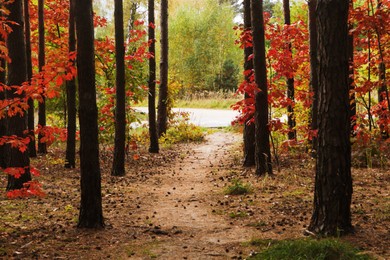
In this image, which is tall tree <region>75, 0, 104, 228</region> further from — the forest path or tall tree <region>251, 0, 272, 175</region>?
tall tree <region>251, 0, 272, 175</region>

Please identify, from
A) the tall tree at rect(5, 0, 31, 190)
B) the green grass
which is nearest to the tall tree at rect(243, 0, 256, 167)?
the tall tree at rect(5, 0, 31, 190)

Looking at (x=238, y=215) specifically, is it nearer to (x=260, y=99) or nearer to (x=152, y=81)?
(x=260, y=99)

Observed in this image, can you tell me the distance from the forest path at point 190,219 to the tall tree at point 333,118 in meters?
1.14

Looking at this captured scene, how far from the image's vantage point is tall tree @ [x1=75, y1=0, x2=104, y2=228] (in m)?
5.88

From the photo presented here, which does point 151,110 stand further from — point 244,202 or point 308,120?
point 244,202

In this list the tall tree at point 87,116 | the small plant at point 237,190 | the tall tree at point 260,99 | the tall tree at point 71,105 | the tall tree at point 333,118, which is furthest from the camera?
the tall tree at point 71,105

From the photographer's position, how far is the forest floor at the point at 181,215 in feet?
17.2

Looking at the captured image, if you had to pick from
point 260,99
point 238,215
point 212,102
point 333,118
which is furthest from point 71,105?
point 212,102

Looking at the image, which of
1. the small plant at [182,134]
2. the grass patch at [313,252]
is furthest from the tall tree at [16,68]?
the small plant at [182,134]

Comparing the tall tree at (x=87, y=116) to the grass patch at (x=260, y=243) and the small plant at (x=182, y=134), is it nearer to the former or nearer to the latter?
the grass patch at (x=260, y=243)

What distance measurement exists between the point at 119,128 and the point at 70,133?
150 centimetres

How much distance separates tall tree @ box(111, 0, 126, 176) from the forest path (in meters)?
0.99

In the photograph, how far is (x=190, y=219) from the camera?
679 centimetres

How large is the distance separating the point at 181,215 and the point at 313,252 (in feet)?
9.68
